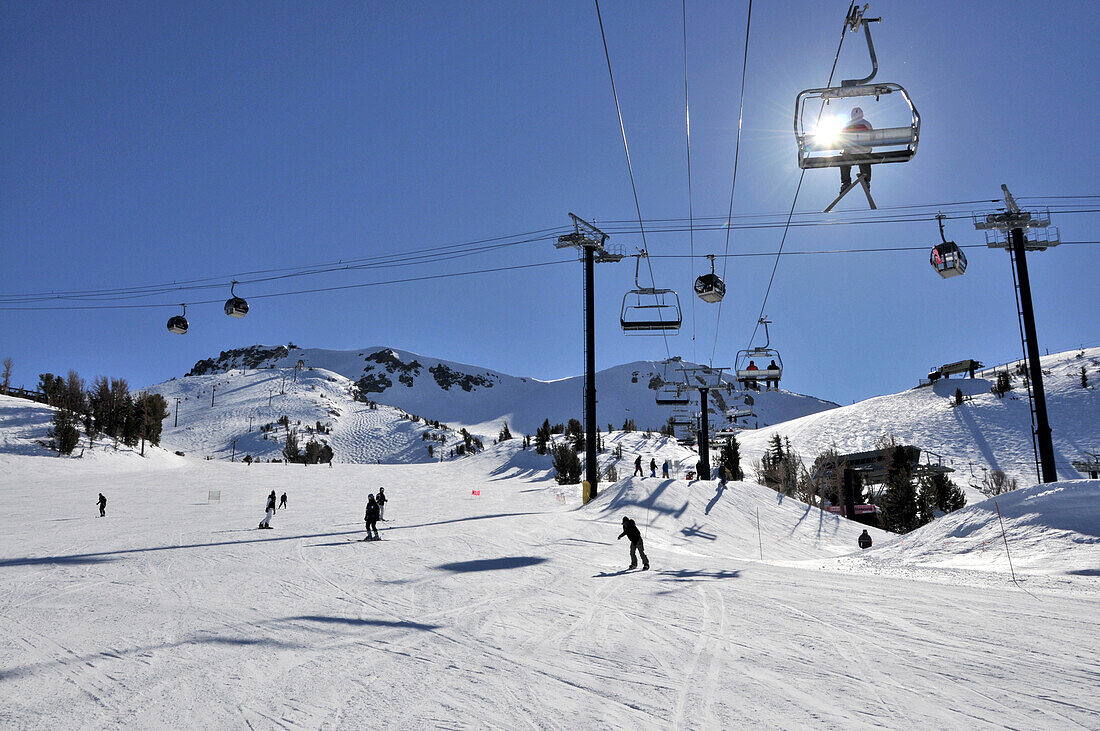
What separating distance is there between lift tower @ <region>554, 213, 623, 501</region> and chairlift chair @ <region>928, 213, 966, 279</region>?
42.1ft

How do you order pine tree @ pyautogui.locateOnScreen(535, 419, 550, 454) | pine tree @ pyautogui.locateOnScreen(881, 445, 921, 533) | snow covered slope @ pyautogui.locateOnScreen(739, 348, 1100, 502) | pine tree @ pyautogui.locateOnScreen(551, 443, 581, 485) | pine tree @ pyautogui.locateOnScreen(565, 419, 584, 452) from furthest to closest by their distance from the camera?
pine tree @ pyautogui.locateOnScreen(535, 419, 550, 454)
snow covered slope @ pyautogui.locateOnScreen(739, 348, 1100, 502)
pine tree @ pyautogui.locateOnScreen(565, 419, 584, 452)
pine tree @ pyautogui.locateOnScreen(551, 443, 581, 485)
pine tree @ pyautogui.locateOnScreen(881, 445, 921, 533)

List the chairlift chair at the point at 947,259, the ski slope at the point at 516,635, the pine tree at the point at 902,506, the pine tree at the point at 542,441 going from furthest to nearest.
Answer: the pine tree at the point at 542,441, the pine tree at the point at 902,506, the chairlift chair at the point at 947,259, the ski slope at the point at 516,635

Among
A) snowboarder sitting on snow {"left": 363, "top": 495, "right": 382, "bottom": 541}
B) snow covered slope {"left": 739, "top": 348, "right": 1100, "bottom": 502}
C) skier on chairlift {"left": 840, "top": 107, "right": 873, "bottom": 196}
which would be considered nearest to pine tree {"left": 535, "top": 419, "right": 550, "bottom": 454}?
snow covered slope {"left": 739, "top": 348, "right": 1100, "bottom": 502}

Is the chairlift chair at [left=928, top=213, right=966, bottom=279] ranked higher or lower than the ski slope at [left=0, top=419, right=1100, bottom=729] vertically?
higher

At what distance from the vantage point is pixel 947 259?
53.0 ft

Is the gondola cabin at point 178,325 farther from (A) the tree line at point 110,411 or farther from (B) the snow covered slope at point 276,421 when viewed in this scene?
(B) the snow covered slope at point 276,421

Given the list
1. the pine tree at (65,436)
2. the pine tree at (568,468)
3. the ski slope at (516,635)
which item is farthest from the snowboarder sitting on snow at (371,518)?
the pine tree at (65,436)

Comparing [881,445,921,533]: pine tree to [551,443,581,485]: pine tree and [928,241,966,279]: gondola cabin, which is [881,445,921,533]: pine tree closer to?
[928,241,966,279]: gondola cabin

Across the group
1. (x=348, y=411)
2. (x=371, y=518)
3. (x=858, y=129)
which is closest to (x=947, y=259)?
(x=858, y=129)

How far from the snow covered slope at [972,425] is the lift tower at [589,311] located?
36171mm

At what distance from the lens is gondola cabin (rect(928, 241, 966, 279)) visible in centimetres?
1606

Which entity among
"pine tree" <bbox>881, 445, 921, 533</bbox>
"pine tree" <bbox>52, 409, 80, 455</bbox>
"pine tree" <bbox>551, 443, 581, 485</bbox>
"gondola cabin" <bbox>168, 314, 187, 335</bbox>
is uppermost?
"gondola cabin" <bbox>168, 314, 187, 335</bbox>

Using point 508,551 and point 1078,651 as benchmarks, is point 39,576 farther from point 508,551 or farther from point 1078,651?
point 1078,651

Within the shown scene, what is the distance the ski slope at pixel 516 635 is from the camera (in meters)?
5.18
